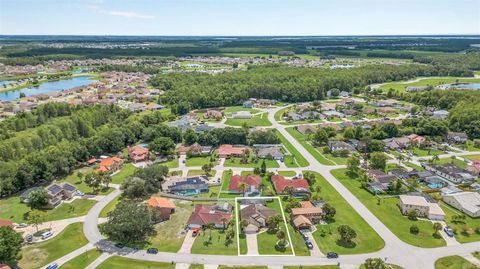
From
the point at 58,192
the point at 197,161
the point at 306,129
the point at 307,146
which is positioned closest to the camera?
the point at 58,192

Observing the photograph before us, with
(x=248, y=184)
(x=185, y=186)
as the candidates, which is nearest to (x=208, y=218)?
(x=185, y=186)

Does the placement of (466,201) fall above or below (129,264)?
above

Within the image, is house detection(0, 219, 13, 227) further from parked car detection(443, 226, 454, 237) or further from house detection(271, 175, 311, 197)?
parked car detection(443, 226, 454, 237)

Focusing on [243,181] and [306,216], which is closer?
[306,216]

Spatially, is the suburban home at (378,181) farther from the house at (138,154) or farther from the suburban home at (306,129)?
the house at (138,154)

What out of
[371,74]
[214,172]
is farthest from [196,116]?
[371,74]

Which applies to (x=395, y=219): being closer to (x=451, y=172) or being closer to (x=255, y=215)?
(x=255, y=215)

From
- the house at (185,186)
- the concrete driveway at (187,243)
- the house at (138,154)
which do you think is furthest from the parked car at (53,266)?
the house at (138,154)
